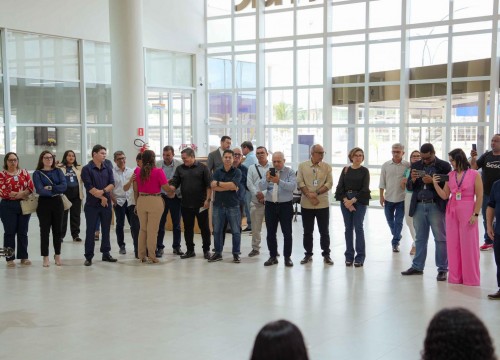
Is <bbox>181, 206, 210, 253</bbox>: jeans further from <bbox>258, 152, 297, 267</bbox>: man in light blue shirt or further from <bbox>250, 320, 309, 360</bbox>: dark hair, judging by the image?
<bbox>250, 320, 309, 360</bbox>: dark hair

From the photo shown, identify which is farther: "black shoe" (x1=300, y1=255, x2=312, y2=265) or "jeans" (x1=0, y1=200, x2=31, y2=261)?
"black shoe" (x1=300, y1=255, x2=312, y2=265)

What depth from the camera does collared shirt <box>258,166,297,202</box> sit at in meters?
8.45

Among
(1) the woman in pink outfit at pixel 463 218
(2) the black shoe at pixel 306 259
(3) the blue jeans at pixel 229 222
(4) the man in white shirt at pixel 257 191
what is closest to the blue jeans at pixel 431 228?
(1) the woman in pink outfit at pixel 463 218

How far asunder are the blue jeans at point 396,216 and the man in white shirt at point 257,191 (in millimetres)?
1959

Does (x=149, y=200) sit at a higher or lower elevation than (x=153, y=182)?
lower

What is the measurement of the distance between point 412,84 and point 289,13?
4.06 meters

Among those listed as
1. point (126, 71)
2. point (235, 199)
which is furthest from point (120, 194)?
point (126, 71)

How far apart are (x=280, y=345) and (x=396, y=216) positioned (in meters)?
7.77

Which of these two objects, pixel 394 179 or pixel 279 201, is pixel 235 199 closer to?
pixel 279 201

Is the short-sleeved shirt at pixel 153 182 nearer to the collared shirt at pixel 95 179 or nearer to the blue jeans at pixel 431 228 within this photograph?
the collared shirt at pixel 95 179

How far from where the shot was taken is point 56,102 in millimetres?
14406

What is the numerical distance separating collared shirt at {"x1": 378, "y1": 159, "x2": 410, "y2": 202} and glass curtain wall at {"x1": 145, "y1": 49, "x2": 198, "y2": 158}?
28.3ft

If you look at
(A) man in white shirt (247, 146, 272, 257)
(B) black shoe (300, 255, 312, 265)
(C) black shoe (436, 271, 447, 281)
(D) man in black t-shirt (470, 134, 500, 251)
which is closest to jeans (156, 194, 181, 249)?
(A) man in white shirt (247, 146, 272, 257)

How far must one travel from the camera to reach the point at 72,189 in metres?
10.3
